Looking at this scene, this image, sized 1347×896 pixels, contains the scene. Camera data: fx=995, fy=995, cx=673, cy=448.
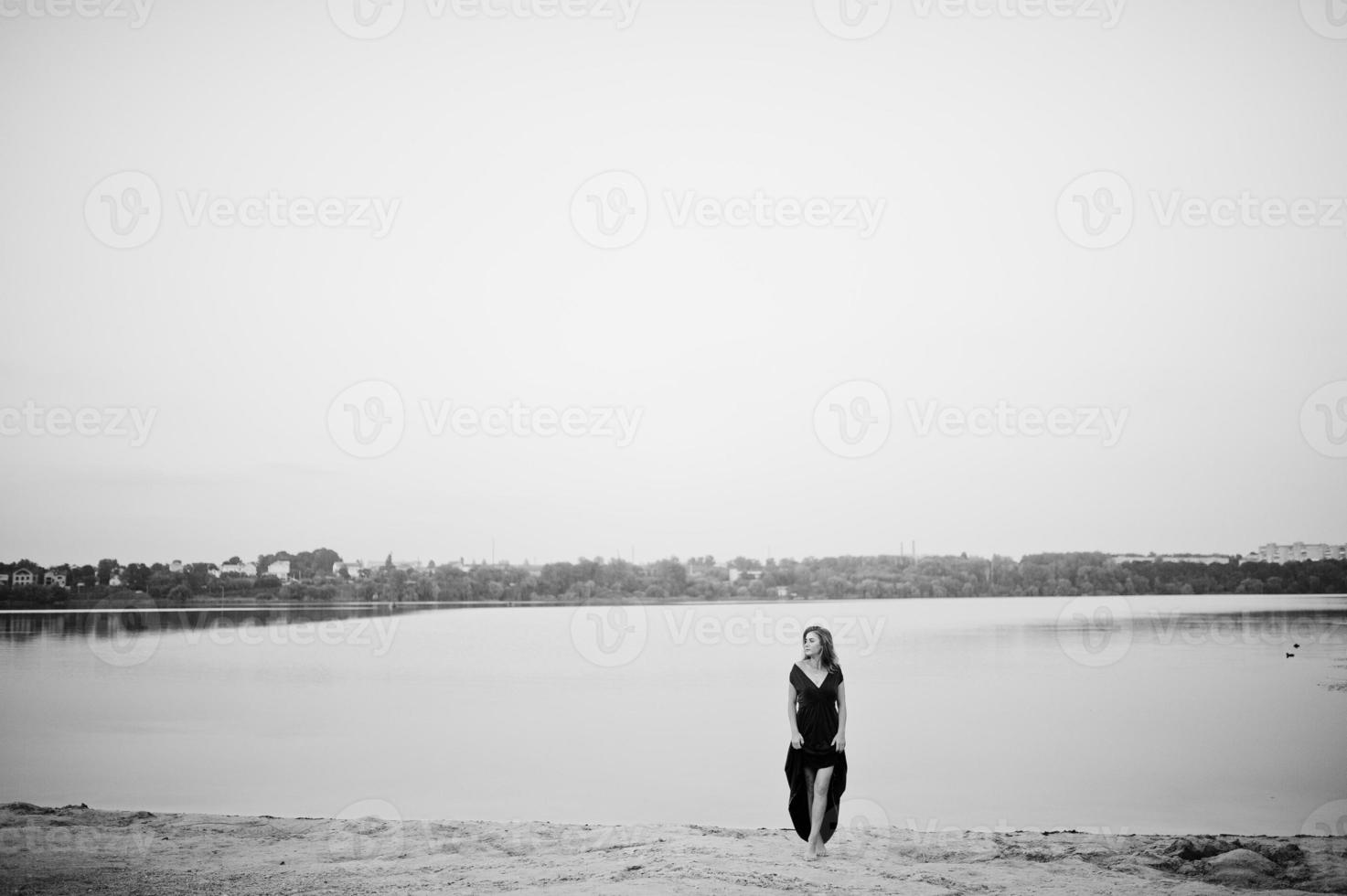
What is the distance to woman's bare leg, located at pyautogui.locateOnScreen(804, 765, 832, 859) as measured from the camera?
706cm

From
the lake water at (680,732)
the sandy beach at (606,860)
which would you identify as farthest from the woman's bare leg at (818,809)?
the lake water at (680,732)

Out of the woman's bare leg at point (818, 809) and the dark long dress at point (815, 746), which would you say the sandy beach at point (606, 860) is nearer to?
the woman's bare leg at point (818, 809)

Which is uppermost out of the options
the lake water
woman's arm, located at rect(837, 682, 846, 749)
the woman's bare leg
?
woman's arm, located at rect(837, 682, 846, 749)

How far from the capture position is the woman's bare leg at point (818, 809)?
23.2 ft

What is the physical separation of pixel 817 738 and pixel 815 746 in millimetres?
66

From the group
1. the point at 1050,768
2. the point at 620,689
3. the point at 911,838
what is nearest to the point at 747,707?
the point at 620,689

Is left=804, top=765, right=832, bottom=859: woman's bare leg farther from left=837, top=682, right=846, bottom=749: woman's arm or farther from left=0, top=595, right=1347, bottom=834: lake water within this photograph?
left=0, top=595, right=1347, bottom=834: lake water

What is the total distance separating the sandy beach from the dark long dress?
29 cm

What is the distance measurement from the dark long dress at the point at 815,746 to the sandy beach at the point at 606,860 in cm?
29

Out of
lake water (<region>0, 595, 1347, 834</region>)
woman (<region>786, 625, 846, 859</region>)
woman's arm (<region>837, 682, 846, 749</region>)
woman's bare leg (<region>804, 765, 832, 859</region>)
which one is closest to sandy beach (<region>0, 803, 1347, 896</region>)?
woman's bare leg (<region>804, 765, 832, 859</region>)

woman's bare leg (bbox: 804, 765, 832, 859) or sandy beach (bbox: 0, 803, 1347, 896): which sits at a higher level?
woman's bare leg (bbox: 804, 765, 832, 859)

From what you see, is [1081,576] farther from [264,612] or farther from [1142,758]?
[1142,758]

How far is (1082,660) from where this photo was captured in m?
28.6

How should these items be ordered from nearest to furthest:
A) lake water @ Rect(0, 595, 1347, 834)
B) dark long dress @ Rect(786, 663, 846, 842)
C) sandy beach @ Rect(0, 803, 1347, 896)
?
1. sandy beach @ Rect(0, 803, 1347, 896)
2. dark long dress @ Rect(786, 663, 846, 842)
3. lake water @ Rect(0, 595, 1347, 834)
